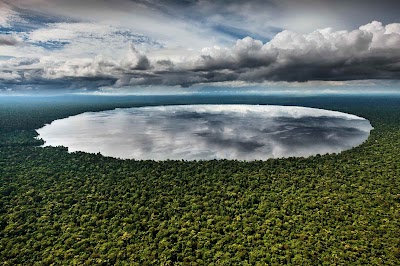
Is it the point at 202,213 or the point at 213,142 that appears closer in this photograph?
the point at 202,213

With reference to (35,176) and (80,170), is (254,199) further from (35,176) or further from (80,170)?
(35,176)

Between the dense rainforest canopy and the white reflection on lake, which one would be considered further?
the white reflection on lake

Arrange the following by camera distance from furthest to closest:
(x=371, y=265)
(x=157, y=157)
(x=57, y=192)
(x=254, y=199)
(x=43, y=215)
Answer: (x=157, y=157) < (x=57, y=192) < (x=254, y=199) < (x=43, y=215) < (x=371, y=265)

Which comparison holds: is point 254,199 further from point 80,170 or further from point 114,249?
point 80,170

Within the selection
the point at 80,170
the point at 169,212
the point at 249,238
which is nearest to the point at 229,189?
the point at 169,212

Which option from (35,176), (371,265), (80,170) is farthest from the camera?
(80,170)

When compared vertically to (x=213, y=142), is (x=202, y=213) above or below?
below

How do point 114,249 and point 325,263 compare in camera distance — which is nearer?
point 325,263

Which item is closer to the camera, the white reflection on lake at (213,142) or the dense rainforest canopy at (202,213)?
the dense rainforest canopy at (202,213)
